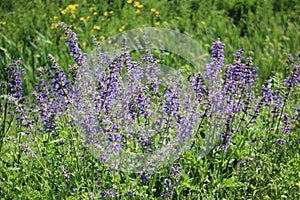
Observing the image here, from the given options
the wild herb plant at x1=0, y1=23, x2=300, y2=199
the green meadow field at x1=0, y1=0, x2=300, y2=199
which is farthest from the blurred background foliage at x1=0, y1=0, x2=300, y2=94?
the wild herb plant at x1=0, y1=23, x2=300, y2=199

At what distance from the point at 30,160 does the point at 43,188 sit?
1.28 feet

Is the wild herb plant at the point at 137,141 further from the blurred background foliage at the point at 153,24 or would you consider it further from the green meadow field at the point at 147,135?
the blurred background foliage at the point at 153,24

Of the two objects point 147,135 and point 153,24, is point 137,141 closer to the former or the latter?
point 147,135

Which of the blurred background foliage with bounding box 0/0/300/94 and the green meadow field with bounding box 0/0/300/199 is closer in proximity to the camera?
the green meadow field with bounding box 0/0/300/199

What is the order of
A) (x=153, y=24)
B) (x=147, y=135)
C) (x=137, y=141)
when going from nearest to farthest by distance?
(x=147, y=135) → (x=137, y=141) → (x=153, y=24)

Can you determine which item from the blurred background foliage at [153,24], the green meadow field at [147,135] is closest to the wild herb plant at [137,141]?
the green meadow field at [147,135]

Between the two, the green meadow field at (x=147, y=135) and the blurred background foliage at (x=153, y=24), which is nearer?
the green meadow field at (x=147, y=135)

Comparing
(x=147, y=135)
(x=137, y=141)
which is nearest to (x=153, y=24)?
(x=137, y=141)

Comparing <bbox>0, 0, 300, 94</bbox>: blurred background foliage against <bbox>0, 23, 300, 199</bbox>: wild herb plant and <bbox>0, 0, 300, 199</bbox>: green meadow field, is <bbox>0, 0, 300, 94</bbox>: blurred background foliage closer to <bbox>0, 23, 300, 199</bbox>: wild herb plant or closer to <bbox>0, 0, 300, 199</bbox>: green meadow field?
<bbox>0, 0, 300, 199</bbox>: green meadow field

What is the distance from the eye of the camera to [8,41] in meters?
6.13

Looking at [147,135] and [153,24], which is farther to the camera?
[153,24]

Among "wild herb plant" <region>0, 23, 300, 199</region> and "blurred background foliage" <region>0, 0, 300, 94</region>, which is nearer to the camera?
"wild herb plant" <region>0, 23, 300, 199</region>

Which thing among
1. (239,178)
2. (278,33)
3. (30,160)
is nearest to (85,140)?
(30,160)

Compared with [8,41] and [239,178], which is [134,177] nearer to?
[239,178]
